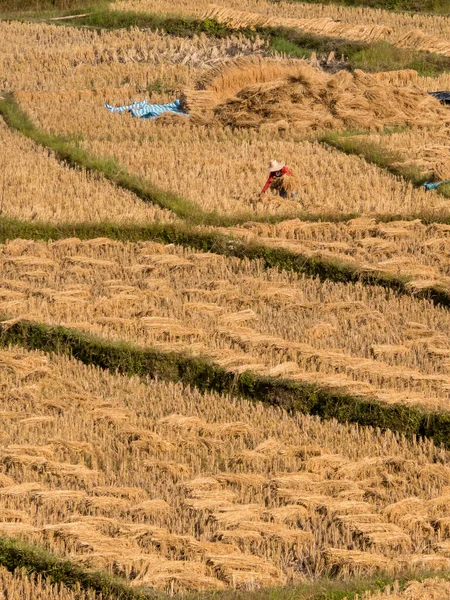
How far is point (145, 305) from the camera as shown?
390 inches

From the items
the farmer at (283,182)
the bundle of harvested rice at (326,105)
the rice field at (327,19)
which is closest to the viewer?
the farmer at (283,182)

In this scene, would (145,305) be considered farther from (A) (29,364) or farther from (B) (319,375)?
(B) (319,375)

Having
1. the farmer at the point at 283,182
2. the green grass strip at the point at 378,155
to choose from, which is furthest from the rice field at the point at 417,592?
the green grass strip at the point at 378,155

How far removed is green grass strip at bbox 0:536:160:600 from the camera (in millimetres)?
5812

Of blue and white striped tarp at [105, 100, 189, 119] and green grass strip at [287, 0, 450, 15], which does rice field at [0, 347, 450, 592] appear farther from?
green grass strip at [287, 0, 450, 15]

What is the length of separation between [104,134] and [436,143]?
3.70m

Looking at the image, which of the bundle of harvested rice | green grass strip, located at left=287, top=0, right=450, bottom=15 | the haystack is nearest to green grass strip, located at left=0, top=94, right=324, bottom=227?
the haystack

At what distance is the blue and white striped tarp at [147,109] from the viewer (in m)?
16.4

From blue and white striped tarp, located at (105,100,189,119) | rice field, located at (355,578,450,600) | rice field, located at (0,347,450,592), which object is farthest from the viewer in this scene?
blue and white striped tarp, located at (105,100,189,119)

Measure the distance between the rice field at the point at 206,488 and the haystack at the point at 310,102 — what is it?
7.62 m

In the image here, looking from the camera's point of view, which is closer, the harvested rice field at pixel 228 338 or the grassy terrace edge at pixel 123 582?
the grassy terrace edge at pixel 123 582

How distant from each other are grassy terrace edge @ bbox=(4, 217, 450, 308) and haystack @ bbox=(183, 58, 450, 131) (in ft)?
13.3

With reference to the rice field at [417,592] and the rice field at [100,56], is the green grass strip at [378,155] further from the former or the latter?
the rice field at [417,592]


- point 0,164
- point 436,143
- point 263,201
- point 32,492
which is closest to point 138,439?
point 32,492
